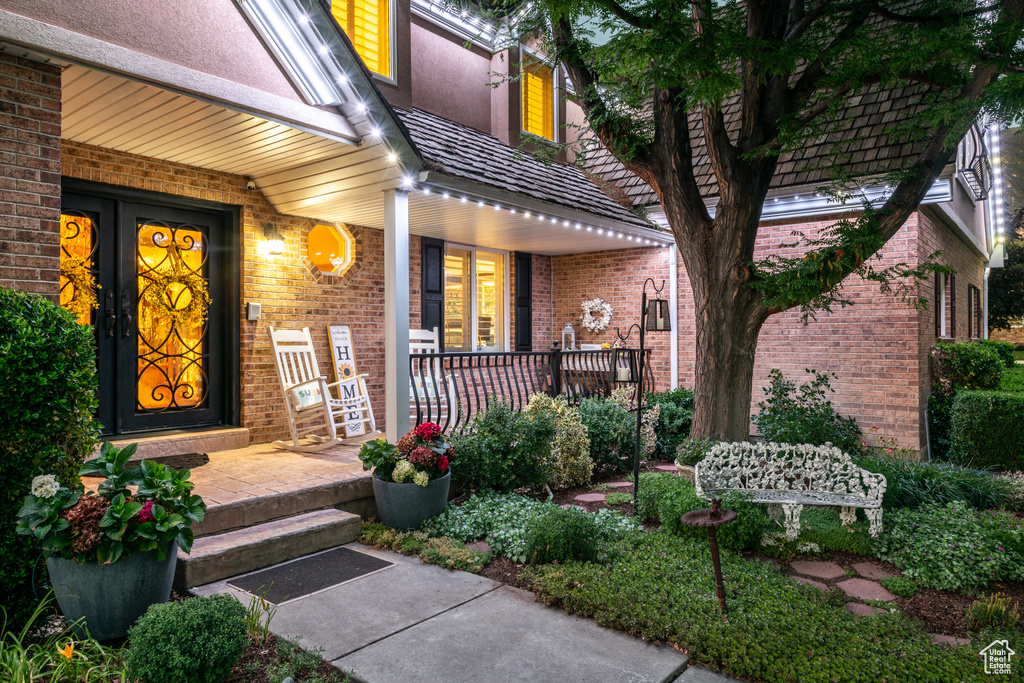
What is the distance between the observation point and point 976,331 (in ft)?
42.7

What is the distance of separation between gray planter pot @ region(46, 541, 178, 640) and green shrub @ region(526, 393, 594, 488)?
3546 mm

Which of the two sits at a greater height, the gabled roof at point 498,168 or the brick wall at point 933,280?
the gabled roof at point 498,168

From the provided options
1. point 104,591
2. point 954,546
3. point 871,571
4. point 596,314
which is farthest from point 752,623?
point 596,314

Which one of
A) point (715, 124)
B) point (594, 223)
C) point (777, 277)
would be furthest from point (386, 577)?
point (594, 223)

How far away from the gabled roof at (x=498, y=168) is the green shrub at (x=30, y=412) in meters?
3.14

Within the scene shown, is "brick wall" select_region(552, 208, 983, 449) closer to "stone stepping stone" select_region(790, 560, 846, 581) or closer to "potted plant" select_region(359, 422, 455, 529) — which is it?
"stone stepping stone" select_region(790, 560, 846, 581)

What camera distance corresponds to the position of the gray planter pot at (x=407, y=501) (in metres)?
4.45

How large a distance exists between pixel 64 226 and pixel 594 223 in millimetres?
5576

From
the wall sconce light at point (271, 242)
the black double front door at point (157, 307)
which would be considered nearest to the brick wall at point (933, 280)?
the wall sconce light at point (271, 242)

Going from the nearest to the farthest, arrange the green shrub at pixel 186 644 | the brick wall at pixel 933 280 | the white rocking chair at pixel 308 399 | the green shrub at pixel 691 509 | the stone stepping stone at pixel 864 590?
the green shrub at pixel 186 644 → the stone stepping stone at pixel 864 590 → the green shrub at pixel 691 509 → the white rocking chair at pixel 308 399 → the brick wall at pixel 933 280

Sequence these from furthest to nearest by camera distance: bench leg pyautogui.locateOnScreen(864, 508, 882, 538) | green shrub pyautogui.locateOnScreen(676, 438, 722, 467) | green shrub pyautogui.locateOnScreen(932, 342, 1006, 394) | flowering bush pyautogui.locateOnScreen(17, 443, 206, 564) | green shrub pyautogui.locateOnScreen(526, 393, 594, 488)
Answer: green shrub pyautogui.locateOnScreen(932, 342, 1006, 394)
green shrub pyautogui.locateOnScreen(526, 393, 594, 488)
green shrub pyautogui.locateOnScreen(676, 438, 722, 467)
bench leg pyautogui.locateOnScreen(864, 508, 882, 538)
flowering bush pyautogui.locateOnScreen(17, 443, 206, 564)

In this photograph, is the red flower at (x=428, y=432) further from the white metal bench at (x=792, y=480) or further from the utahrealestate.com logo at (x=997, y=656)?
the utahrealestate.com logo at (x=997, y=656)

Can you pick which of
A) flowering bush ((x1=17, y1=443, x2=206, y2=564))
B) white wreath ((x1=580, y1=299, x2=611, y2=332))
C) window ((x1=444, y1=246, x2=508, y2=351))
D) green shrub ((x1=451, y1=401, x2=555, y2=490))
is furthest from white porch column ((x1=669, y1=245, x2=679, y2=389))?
flowering bush ((x1=17, y1=443, x2=206, y2=564))

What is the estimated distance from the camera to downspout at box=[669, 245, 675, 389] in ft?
28.9
